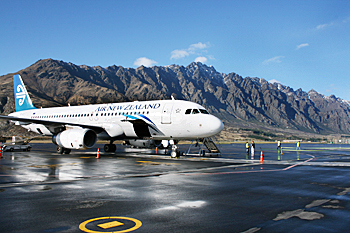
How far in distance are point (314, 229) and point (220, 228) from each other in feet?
6.31

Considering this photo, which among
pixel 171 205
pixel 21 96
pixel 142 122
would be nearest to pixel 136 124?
pixel 142 122

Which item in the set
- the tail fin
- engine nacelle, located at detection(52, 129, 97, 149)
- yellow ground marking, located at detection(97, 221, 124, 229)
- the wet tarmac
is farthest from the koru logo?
yellow ground marking, located at detection(97, 221, 124, 229)

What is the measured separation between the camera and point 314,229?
574 centimetres

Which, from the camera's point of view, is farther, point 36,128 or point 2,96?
point 2,96

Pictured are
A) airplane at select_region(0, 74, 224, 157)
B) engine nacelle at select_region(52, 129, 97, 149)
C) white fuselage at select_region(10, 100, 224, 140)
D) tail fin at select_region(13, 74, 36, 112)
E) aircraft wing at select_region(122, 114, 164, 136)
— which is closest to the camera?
white fuselage at select_region(10, 100, 224, 140)

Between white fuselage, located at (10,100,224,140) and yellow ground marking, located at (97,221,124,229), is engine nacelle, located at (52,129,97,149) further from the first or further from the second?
yellow ground marking, located at (97,221,124,229)

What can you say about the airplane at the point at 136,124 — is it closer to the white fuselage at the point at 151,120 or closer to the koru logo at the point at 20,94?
the white fuselage at the point at 151,120

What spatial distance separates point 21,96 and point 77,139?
19675 millimetres

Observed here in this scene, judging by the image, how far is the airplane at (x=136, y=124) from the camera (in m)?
23.5

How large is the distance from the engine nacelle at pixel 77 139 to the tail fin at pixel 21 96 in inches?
646

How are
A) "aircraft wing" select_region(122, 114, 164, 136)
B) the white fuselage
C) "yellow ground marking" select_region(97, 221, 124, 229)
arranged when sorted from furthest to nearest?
"aircraft wing" select_region(122, 114, 164, 136), the white fuselage, "yellow ground marking" select_region(97, 221, 124, 229)

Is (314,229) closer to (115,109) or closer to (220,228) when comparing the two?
(220,228)

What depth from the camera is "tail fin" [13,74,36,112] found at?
3822 centimetres

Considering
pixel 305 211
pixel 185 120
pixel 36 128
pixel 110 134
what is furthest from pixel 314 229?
pixel 36 128
